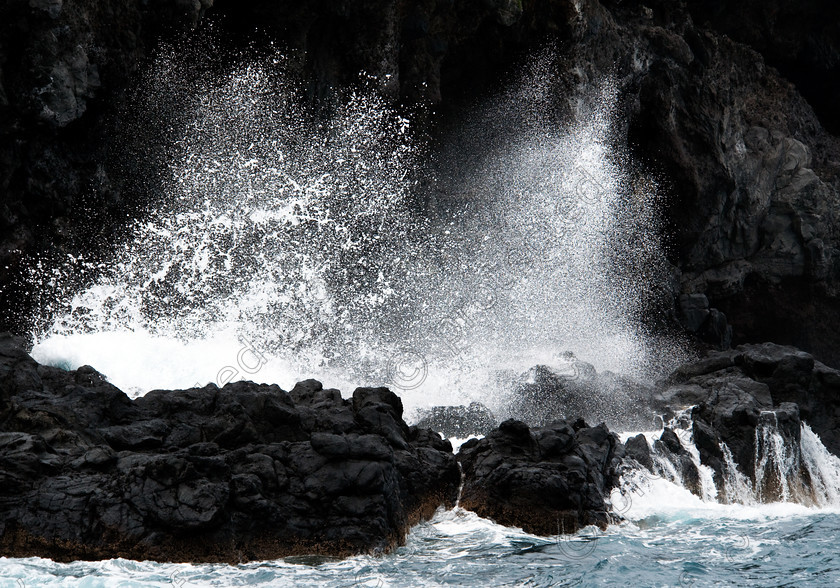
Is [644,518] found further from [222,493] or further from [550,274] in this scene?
[550,274]

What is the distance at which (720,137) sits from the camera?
93.1 ft

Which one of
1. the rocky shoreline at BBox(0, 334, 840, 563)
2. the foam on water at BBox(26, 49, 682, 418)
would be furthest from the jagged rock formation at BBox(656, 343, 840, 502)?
the foam on water at BBox(26, 49, 682, 418)

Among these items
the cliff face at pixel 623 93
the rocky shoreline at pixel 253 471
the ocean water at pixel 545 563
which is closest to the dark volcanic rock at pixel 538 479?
the rocky shoreline at pixel 253 471

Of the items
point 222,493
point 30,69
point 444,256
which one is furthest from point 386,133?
point 222,493

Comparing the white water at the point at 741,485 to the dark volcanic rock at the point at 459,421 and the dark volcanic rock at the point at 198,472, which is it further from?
the dark volcanic rock at the point at 198,472

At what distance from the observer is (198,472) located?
9.85 metres

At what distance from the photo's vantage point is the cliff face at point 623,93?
54.7 ft

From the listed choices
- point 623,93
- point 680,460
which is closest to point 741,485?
point 680,460

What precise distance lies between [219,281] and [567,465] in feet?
35.0

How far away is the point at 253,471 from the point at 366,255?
13.2 meters

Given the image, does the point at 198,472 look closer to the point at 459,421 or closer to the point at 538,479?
the point at 538,479

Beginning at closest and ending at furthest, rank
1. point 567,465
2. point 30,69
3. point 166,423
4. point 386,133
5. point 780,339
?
point 166,423, point 567,465, point 30,69, point 386,133, point 780,339

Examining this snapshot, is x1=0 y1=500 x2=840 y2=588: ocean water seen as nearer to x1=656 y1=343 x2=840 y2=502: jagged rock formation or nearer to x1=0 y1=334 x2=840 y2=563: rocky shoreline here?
x1=0 y1=334 x2=840 y2=563: rocky shoreline

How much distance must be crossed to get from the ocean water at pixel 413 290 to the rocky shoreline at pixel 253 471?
299 millimetres
